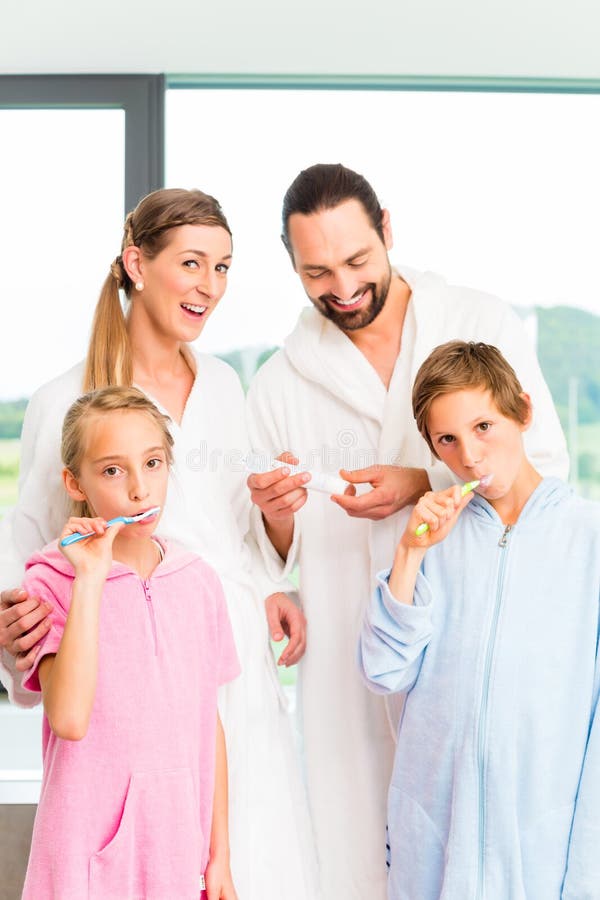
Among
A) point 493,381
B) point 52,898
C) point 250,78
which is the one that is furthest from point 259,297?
point 52,898

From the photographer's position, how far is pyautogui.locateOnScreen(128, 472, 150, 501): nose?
144 centimetres

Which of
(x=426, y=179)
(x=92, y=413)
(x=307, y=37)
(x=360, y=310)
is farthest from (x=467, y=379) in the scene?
(x=426, y=179)

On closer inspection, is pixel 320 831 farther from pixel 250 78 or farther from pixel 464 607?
pixel 250 78

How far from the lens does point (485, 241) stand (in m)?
3.07

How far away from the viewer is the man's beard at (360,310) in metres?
1.84

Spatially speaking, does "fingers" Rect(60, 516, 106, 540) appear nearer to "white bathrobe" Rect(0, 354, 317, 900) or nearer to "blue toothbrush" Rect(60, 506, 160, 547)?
"blue toothbrush" Rect(60, 506, 160, 547)

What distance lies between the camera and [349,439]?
1901mm

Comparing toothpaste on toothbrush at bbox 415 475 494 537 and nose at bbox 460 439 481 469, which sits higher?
nose at bbox 460 439 481 469

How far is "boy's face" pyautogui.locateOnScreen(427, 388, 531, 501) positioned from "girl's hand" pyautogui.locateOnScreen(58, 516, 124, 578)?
1.77 feet

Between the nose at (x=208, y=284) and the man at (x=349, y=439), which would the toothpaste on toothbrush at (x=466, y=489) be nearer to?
the man at (x=349, y=439)

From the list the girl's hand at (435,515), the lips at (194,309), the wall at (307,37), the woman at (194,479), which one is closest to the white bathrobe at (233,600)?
the woman at (194,479)

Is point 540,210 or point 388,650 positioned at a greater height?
point 540,210

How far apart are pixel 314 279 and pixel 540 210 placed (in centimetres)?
151

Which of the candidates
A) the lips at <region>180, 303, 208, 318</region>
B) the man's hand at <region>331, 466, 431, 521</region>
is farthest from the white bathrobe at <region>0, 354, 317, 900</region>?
the man's hand at <region>331, 466, 431, 521</region>
